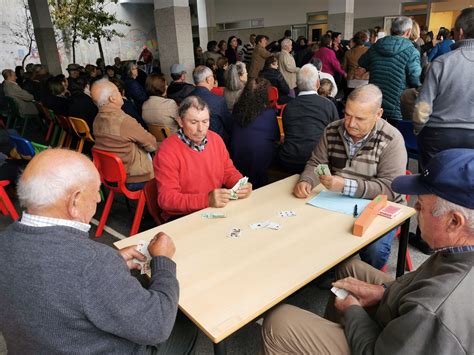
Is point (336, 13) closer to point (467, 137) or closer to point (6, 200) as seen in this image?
point (467, 137)

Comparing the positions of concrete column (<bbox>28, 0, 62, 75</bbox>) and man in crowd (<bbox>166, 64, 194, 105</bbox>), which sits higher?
concrete column (<bbox>28, 0, 62, 75</bbox>)

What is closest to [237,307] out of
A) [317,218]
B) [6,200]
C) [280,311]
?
[280,311]

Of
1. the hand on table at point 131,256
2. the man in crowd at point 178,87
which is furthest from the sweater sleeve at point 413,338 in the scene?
the man in crowd at point 178,87

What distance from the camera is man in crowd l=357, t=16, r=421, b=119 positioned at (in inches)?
138

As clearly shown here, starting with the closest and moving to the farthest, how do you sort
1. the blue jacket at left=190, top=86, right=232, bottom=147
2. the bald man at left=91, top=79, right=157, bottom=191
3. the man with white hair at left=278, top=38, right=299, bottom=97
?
the bald man at left=91, top=79, right=157, bottom=191 < the blue jacket at left=190, top=86, right=232, bottom=147 < the man with white hair at left=278, top=38, right=299, bottom=97

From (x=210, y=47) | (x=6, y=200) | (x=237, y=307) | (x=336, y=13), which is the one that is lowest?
(x=6, y=200)

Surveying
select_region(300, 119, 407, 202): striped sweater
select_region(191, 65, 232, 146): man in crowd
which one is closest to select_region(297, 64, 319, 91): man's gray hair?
select_region(191, 65, 232, 146): man in crowd

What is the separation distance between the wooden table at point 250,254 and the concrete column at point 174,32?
498cm

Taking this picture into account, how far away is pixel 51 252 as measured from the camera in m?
0.99

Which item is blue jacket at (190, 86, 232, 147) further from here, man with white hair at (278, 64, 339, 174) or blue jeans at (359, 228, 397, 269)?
blue jeans at (359, 228, 397, 269)

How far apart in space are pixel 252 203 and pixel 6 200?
2.71 meters

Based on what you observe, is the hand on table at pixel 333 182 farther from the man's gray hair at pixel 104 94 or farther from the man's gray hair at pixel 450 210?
the man's gray hair at pixel 104 94

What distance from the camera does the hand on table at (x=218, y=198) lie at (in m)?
1.95

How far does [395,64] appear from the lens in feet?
11.8
